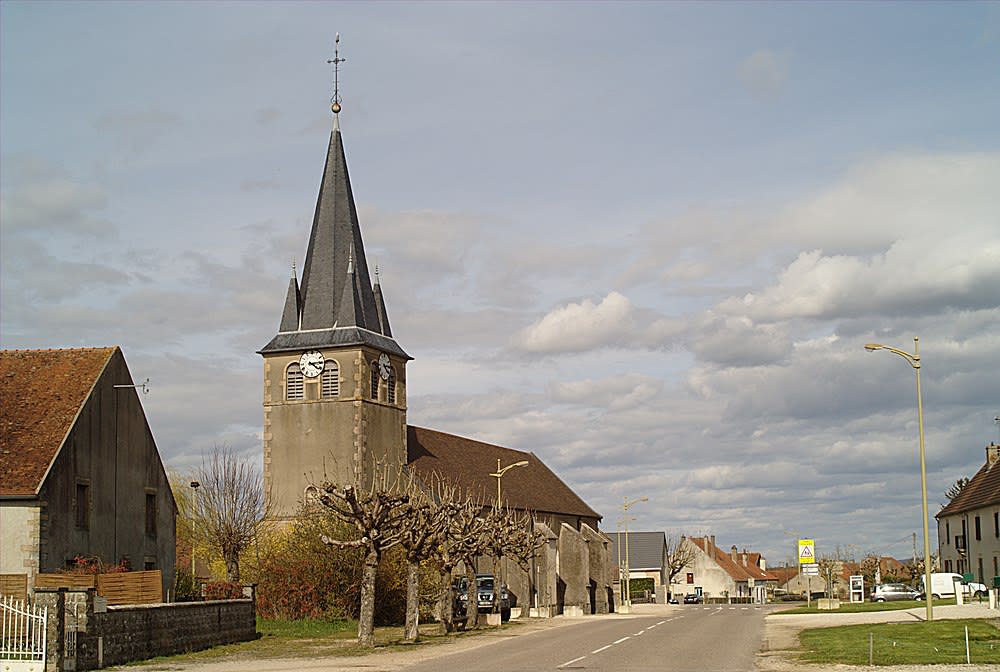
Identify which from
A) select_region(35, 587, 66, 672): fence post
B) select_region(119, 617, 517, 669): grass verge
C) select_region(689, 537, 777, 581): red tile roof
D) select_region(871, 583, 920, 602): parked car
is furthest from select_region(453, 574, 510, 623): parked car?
select_region(689, 537, 777, 581): red tile roof

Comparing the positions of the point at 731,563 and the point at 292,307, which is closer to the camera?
the point at 292,307

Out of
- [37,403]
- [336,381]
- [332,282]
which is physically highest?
[332,282]

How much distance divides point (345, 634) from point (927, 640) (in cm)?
1828

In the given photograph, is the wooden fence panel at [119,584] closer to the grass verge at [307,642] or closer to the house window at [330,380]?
the grass verge at [307,642]

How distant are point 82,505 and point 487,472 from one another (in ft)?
149

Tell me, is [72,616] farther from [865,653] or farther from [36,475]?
[865,653]

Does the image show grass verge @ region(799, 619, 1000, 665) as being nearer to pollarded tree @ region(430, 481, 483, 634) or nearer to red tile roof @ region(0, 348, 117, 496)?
pollarded tree @ region(430, 481, 483, 634)

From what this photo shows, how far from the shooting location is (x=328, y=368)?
63719mm

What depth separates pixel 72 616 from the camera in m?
23.7

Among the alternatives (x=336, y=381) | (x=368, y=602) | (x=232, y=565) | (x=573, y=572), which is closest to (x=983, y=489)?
(x=573, y=572)

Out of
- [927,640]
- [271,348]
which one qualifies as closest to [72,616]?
[927,640]

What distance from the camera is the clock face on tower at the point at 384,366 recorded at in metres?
65.4

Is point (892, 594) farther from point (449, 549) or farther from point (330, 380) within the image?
point (449, 549)

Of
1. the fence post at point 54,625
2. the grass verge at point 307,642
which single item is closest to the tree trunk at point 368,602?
the grass verge at point 307,642
